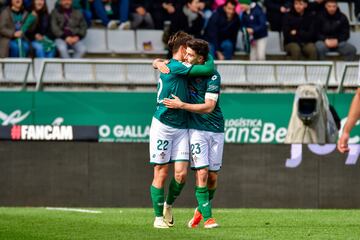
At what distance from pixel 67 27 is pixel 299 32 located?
16.3ft

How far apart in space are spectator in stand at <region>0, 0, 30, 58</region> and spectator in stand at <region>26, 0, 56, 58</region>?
0.20m

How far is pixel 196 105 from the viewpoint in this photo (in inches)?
467

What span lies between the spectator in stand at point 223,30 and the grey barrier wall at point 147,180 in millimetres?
6632

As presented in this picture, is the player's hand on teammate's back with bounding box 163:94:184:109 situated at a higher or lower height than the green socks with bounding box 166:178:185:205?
higher

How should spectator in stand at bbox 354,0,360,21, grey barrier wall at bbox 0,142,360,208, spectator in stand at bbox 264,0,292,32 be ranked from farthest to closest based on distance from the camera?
spectator in stand at bbox 354,0,360,21 → spectator in stand at bbox 264,0,292,32 → grey barrier wall at bbox 0,142,360,208

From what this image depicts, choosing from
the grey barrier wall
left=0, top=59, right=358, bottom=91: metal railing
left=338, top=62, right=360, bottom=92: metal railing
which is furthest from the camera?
left=338, top=62, right=360, bottom=92: metal railing

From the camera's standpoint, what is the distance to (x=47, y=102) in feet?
69.6

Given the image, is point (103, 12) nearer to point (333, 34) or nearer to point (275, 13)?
point (275, 13)

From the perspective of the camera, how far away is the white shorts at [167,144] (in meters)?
12.1

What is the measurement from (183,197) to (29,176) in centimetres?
234

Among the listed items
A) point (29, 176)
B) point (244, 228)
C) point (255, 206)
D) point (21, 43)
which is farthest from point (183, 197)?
point (21, 43)

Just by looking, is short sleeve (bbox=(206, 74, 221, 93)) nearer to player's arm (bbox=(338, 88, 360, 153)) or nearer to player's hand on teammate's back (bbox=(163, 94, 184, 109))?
player's hand on teammate's back (bbox=(163, 94, 184, 109))

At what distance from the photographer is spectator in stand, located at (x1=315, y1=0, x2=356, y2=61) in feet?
Answer: 79.0

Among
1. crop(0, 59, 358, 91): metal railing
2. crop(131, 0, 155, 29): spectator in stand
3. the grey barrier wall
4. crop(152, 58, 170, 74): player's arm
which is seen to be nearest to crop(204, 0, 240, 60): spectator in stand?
crop(0, 59, 358, 91): metal railing
